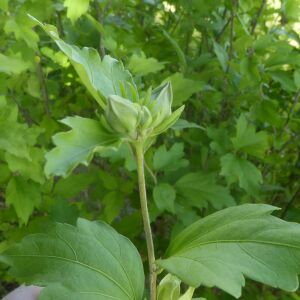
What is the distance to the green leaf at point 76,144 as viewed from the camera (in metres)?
0.52

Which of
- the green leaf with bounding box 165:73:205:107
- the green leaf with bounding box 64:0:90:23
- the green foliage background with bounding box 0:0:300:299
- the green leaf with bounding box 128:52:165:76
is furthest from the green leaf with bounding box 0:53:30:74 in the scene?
the green leaf with bounding box 165:73:205:107

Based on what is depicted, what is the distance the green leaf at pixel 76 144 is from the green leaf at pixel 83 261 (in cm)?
20

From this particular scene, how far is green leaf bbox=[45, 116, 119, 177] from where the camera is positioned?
0.52 m

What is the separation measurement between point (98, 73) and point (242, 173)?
0.74 m

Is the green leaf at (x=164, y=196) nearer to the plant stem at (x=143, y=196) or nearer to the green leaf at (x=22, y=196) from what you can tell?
the green leaf at (x=22, y=196)

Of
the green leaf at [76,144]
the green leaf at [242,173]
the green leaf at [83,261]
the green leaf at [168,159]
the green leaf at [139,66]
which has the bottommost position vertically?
the green leaf at [168,159]

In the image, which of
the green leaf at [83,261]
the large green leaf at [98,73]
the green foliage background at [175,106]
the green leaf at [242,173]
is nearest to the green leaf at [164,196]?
the green foliage background at [175,106]

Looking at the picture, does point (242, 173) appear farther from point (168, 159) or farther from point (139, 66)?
point (139, 66)

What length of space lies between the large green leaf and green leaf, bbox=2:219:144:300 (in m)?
0.23

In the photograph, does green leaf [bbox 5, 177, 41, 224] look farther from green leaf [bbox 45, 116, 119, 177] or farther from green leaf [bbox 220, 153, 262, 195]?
green leaf [bbox 45, 116, 119, 177]

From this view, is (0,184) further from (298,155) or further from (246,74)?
(298,155)

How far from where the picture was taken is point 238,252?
2.12ft

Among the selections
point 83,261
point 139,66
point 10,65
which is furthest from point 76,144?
point 139,66

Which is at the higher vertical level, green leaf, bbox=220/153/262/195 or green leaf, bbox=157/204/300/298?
green leaf, bbox=157/204/300/298
